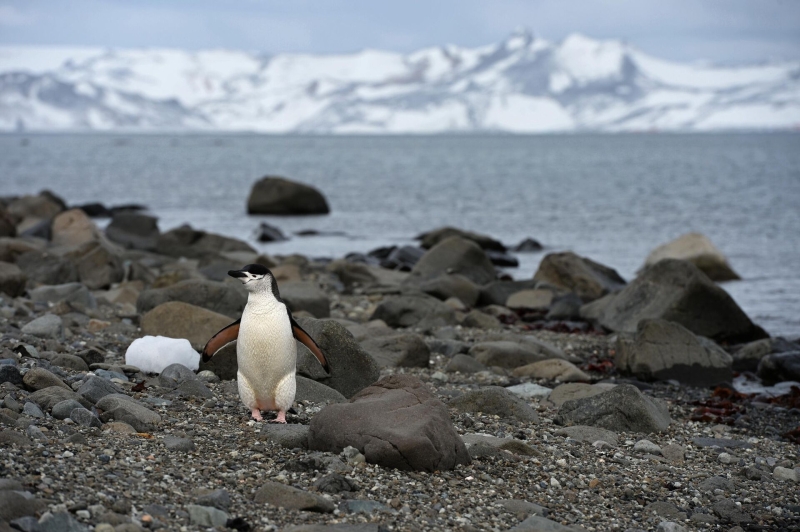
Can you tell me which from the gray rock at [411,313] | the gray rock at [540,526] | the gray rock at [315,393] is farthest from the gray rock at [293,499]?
the gray rock at [411,313]

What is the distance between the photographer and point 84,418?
5.52 meters

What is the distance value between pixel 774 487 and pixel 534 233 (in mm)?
21978

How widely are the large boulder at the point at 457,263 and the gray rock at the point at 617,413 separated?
889 centimetres

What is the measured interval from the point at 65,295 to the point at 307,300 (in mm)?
2972

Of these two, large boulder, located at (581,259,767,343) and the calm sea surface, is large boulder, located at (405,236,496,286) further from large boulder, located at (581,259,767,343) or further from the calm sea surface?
large boulder, located at (581,259,767,343)

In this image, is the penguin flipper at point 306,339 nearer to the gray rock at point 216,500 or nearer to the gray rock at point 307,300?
the gray rock at point 216,500

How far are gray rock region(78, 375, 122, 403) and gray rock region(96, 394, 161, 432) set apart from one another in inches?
5.5

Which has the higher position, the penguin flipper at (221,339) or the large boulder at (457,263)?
the penguin flipper at (221,339)

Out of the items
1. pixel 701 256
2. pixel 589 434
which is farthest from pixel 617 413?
pixel 701 256

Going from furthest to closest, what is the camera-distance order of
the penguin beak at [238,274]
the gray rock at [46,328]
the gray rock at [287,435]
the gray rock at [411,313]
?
the gray rock at [411,313], the gray rock at [46,328], the penguin beak at [238,274], the gray rock at [287,435]

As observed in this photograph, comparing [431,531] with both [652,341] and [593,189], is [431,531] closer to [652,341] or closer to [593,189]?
[652,341]

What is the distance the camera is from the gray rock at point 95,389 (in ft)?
19.9

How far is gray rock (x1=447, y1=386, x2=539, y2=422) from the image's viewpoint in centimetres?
717

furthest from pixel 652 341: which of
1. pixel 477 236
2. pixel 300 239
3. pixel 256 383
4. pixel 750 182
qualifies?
pixel 750 182
